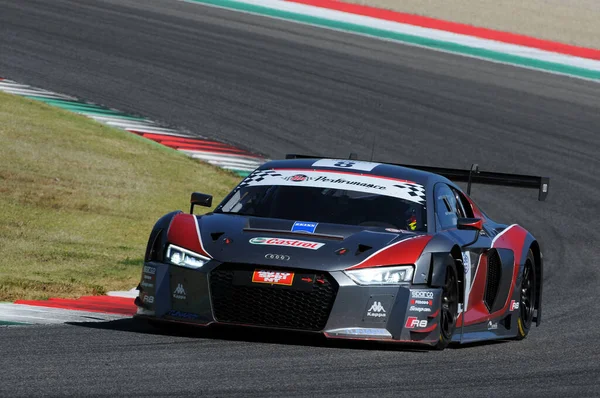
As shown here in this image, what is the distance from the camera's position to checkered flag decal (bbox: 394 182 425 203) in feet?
29.1

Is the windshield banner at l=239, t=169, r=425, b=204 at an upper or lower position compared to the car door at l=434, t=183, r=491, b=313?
upper

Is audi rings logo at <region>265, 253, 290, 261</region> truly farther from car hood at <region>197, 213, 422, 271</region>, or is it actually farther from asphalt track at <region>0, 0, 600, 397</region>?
asphalt track at <region>0, 0, 600, 397</region>

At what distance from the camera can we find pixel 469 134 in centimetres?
2203

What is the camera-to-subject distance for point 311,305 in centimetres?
752

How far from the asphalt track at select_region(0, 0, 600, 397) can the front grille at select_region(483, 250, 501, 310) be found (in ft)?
1.07

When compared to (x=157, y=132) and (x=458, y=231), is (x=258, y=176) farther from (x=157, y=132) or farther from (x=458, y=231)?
(x=157, y=132)

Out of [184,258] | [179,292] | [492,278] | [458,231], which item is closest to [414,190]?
[458,231]

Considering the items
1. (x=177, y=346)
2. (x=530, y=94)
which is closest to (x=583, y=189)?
(x=530, y=94)

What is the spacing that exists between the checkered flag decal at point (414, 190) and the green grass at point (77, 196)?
271 centimetres

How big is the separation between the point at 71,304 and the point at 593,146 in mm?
14546

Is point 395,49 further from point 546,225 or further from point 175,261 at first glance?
point 175,261

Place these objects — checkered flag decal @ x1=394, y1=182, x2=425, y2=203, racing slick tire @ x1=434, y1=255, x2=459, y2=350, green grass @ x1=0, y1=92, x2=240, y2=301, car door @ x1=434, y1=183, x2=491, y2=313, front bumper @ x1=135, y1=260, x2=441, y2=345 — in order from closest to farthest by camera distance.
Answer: front bumper @ x1=135, y1=260, x2=441, y2=345 → racing slick tire @ x1=434, y1=255, x2=459, y2=350 → car door @ x1=434, y1=183, x2=491, y2=313 → checkered flag decal @ x1=394, y1=182, x2=425, y2=203 → green grass @ x1=0, y1=92, x2=240, y2=301

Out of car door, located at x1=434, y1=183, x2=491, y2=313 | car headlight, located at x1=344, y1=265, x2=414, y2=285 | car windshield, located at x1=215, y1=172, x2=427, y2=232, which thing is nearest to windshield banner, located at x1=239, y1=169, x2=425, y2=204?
car windshield, located at x1=215, y1=172, x2=427, y2=232

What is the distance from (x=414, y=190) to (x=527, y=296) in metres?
1.59
